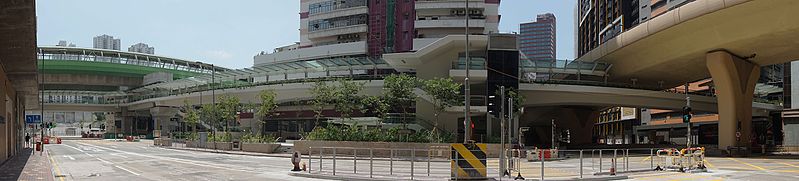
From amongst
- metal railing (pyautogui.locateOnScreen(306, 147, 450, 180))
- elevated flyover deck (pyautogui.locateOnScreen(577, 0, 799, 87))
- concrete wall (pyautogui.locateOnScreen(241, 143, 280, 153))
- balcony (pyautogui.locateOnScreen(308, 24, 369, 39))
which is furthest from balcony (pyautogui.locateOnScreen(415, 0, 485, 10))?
metal railing (pyautogui.locateOnScreen(306, 147, 450, 180))

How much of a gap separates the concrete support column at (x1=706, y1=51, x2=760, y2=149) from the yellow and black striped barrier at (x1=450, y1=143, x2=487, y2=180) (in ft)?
111

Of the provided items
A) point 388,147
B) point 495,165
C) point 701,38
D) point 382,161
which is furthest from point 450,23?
point 495,165

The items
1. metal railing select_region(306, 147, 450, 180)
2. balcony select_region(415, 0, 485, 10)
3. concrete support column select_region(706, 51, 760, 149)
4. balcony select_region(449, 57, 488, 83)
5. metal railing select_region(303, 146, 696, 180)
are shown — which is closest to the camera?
metal railing select_region(303, 146, 696, 180)

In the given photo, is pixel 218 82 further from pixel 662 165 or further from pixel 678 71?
pixel 662 165

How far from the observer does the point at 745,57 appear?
48.4 m

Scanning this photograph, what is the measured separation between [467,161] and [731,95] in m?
35.5

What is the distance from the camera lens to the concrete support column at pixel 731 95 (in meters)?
47.1

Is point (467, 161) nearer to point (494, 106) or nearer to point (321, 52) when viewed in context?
point (494, 106)

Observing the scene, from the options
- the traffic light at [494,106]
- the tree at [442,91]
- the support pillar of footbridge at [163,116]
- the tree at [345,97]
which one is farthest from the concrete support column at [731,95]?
the support pillar of footbridge at [163,116]

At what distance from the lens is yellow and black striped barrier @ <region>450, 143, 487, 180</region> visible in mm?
20328

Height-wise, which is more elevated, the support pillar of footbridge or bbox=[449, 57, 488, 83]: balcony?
bbox=[449, 57, 488, 83]: balcony

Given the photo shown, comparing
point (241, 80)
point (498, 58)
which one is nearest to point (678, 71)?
point (498, 58)

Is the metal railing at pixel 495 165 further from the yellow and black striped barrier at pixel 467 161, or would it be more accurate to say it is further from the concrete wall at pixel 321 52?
the concrete wall at pixel 321 52

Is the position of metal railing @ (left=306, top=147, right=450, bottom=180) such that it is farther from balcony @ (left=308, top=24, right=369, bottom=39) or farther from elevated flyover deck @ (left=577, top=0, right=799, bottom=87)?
balcony @ (left=308, top=24, right=369, bottom=39)
